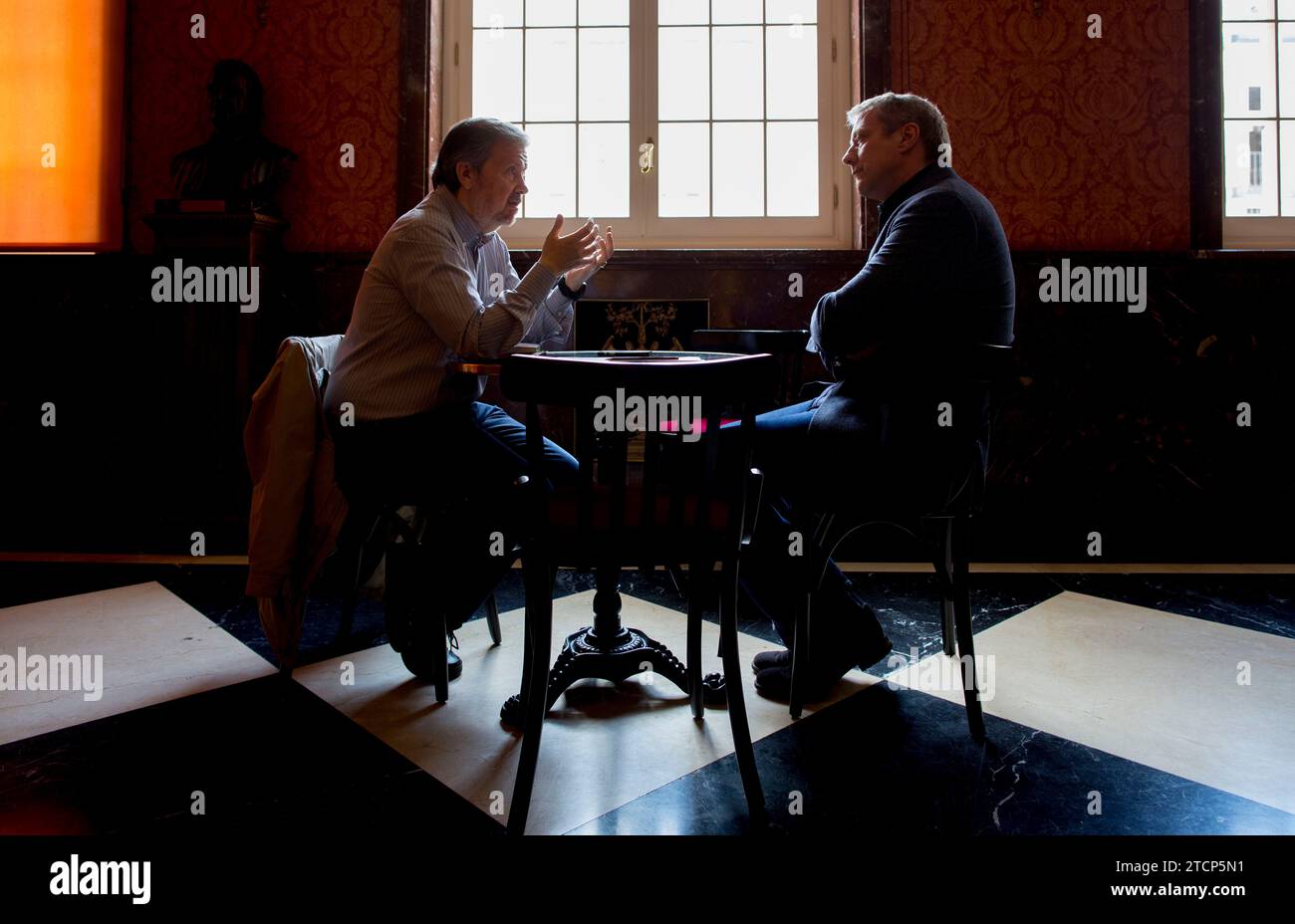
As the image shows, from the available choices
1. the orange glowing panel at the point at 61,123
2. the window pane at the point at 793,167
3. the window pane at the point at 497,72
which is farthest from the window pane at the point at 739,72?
the orange glowing panel at the point at 61,123

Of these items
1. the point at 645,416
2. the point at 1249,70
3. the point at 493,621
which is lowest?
the point at 493,621

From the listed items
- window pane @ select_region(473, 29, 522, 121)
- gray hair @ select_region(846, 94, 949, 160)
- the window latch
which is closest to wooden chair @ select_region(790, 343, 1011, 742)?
gray hair @ select_region(846, 94, 949, 160)

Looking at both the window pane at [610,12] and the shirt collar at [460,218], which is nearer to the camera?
the shirt collar at [460,218]

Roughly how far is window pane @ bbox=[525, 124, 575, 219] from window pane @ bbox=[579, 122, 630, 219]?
5cm

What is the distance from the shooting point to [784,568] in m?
1.78

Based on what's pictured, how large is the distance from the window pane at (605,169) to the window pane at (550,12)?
0.45 m

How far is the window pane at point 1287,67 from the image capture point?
10.7ft

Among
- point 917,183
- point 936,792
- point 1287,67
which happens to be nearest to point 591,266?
point 917,183

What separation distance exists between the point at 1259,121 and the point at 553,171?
294 cm

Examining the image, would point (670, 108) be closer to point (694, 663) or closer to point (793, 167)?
point (793, 167)

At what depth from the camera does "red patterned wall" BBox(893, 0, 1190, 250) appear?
3.10m

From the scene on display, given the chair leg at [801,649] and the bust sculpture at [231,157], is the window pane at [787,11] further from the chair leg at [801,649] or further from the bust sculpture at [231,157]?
the chair leg at [801,649]

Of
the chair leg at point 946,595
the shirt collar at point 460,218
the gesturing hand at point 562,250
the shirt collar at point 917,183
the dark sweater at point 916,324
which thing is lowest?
the chair leg at point 946,595
